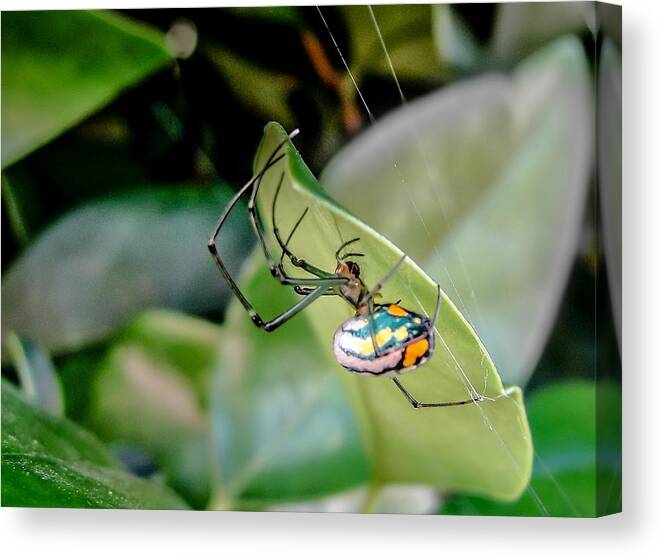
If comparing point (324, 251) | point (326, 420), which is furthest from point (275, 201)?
point (326, 420)

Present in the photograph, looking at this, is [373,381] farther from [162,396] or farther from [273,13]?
[273,13]

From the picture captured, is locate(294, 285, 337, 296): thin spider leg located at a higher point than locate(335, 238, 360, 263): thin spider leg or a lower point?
lower

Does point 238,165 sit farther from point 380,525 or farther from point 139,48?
point 380,525

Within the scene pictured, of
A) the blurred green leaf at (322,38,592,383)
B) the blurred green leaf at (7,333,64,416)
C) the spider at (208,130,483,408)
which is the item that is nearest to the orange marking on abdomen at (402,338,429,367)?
the spider at (208,130,483,408)

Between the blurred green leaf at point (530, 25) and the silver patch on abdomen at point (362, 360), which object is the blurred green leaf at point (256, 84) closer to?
the blurred green leaf at point (530, 25)

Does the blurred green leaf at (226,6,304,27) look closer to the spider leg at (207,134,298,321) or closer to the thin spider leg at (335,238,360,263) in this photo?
the spider leg at (207,134,298,321)

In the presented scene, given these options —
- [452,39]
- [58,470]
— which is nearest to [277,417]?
[58,470]
